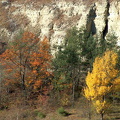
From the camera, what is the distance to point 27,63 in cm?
2791

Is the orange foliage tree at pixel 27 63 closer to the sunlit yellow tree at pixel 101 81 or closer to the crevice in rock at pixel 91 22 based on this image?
the sunlit yellow tree at pixel 101 81

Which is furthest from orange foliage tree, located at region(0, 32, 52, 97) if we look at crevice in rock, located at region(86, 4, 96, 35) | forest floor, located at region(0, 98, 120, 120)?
crevice in rock, located at region(86, 4, 96, 35)

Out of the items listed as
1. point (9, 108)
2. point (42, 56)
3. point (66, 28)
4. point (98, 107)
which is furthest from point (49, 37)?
point (98, 107)

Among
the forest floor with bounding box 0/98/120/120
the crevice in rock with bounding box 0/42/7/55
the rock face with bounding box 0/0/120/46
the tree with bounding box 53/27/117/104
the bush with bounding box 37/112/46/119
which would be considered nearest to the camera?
the forest floor with bounding box 0/98/120/120

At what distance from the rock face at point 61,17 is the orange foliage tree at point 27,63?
36.2 feet

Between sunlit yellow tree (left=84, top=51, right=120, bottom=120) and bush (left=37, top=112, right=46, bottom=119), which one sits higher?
sunlit yellow tree (left=84, top=51, right=120, bottom=120)

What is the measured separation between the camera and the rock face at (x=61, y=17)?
37.5 meters

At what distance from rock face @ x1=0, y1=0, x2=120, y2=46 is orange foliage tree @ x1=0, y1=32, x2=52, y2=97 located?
11.0 m

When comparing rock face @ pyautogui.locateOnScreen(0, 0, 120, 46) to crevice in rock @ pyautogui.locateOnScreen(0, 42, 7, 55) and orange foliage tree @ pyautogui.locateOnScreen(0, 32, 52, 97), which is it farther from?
orange foliage tree @ pyautogui.locateOnScreen(0, 32, 52, 97)

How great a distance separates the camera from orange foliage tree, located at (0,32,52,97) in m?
26.6

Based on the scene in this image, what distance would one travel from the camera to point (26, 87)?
2853cm

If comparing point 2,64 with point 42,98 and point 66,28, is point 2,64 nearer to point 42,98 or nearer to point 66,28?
point 42,98

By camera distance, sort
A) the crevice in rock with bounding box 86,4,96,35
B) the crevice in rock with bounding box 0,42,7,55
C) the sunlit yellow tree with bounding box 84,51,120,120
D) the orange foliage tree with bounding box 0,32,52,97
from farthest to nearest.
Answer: the crevice in rock with bounding box 0,42,7,55, the crevice in rock with bounding box 86,4,96,35, the orange foliage tree with bounding box 0,32,52,97, the sunlit yellow tree with bounding box 84,51,120,120

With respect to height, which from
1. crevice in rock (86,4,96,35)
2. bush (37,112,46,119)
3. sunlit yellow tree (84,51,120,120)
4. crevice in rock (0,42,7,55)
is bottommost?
bush (37,112,46,119)
